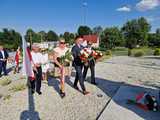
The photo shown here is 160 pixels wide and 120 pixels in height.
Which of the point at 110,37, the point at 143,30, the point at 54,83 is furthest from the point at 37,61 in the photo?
the point at 143,30

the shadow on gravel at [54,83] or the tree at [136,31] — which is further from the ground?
the tree at [136,31]

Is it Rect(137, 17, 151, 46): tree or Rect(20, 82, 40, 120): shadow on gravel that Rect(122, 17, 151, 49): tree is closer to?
Rect(137, 17, 151, 46): tree

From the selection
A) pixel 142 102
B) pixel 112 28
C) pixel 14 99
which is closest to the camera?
pixel 142 102

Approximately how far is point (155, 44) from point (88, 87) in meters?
78.8

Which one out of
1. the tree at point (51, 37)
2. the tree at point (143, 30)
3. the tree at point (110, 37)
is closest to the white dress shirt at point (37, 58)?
the tree at point (110, 37)

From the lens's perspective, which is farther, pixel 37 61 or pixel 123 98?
pixel 37 61

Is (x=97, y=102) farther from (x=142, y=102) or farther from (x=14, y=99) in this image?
(x=14, y=99)

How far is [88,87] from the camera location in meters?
9.19

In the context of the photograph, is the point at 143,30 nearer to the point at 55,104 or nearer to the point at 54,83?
the point at 54,83

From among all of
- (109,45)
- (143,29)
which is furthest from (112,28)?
(143,29)

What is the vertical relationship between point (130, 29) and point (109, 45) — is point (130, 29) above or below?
above

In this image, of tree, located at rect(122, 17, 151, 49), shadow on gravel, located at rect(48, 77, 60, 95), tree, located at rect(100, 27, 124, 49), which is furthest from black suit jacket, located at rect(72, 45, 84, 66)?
tree, located at rect(122, 17, 151, 49)

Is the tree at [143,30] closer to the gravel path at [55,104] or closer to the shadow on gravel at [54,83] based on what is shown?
the shadow on gravel at [54,83]

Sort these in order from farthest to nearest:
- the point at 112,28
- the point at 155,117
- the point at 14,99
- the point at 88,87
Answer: the point at 112,28 < the point at 88,87 < the point at 14,99 < the point at 155,117
